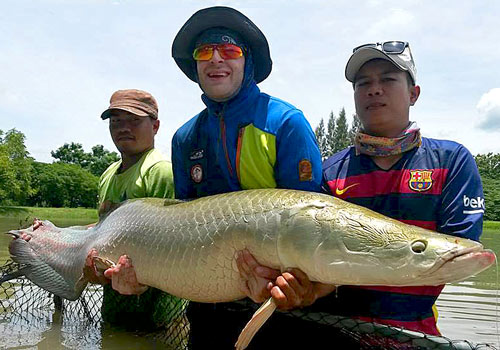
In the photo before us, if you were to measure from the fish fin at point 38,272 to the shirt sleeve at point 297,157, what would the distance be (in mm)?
2367

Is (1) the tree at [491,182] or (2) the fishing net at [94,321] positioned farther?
(1) the tree at [491,182]

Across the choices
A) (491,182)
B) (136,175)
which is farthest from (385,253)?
(491,182)

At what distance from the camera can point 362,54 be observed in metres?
3.58

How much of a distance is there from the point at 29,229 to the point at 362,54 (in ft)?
11.8

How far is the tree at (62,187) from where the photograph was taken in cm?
6272

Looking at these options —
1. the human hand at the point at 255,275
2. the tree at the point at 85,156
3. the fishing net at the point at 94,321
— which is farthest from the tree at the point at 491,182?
the tree at the point at 85,156

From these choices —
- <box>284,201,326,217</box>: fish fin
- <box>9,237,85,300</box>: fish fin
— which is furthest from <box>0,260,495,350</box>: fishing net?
<box>284,201,326,217</box>: fish fin

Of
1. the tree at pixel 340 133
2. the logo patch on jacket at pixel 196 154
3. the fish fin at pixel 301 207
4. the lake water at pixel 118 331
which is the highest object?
the tree at pixel 340 133

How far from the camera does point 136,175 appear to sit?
5.21 metres

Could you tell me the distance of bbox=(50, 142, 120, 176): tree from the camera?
261 feet

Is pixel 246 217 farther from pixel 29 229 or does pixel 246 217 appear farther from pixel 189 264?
pixel 29 229

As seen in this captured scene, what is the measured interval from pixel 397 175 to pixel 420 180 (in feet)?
0.53

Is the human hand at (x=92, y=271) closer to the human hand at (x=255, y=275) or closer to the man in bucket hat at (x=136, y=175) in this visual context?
the man in bucket hat at (x=136, y=175)

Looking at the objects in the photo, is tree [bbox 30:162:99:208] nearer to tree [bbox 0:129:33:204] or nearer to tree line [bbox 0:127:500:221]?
tree line [bbox 0:127:500:221]
